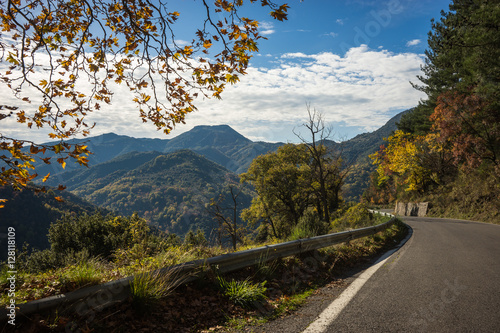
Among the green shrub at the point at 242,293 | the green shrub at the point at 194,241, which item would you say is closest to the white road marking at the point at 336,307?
the green shrub at the point at 242,293

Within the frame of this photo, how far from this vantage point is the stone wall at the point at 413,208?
27484 mm

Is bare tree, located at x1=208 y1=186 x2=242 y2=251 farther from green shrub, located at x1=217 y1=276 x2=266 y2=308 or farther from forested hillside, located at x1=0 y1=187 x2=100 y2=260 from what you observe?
forested hillside, located at x1=0 y1=187 x2=100 y2=260

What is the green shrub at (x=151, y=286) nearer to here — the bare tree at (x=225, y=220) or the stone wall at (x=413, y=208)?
the bare tree at (x=225, y=220)

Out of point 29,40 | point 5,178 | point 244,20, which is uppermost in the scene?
point 244,20

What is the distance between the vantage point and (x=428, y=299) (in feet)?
11.4

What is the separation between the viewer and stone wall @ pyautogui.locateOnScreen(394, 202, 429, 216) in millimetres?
27484

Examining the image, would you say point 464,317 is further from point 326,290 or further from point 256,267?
point 256,267

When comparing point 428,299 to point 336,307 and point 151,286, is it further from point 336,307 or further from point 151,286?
point 151,286

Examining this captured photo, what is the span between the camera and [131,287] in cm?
305

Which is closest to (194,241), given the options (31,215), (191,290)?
(191,290)

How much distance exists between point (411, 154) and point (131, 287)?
105 feet

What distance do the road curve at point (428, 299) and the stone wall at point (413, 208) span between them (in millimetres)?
25005

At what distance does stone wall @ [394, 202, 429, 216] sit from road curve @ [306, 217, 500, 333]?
82.0 feet

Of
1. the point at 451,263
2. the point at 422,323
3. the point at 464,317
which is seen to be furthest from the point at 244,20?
the point at 451,263
